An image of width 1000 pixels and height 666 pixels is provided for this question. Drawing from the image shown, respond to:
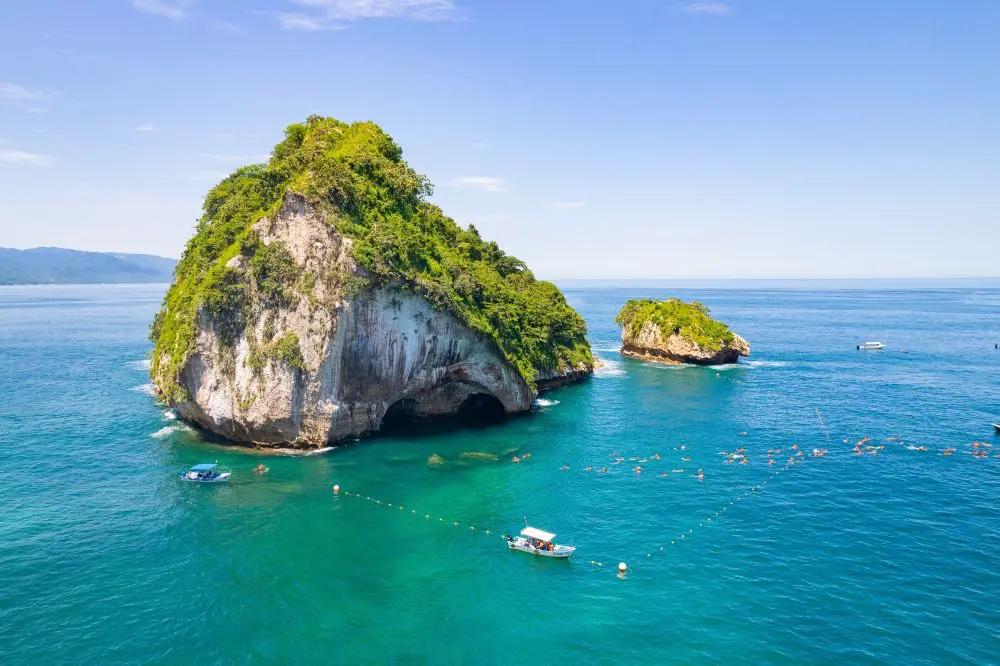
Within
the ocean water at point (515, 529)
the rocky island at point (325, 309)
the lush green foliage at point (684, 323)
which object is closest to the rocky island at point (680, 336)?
the lush green foliage at point (684, 323)

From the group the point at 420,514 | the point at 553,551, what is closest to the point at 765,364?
the point at 553,551

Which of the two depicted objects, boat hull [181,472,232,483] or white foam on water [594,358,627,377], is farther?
white foam on water [594,358,627,377]

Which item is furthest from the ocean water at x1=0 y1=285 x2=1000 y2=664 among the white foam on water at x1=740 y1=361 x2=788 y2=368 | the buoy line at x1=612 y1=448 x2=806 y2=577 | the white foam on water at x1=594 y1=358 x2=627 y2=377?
the white foam on water at x1=740 y1=361 x2=788 y2=368

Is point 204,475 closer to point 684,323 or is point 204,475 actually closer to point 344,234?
point 344,234

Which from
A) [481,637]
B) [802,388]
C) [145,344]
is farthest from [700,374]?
[145,344]

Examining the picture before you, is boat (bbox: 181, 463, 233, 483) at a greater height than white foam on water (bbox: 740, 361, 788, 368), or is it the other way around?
white foam on water (bbox: 740, 361, 788, 368)

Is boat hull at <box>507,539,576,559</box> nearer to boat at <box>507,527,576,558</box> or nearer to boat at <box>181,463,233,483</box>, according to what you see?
boat at <box>507,527,576,558</box>

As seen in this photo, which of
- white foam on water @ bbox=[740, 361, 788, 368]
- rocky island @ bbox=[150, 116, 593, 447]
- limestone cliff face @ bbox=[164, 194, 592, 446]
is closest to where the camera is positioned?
limestone cliff face @ bbox=[164, 194, 592, 446]

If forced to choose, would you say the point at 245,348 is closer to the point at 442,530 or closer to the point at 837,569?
the point at 442,530
